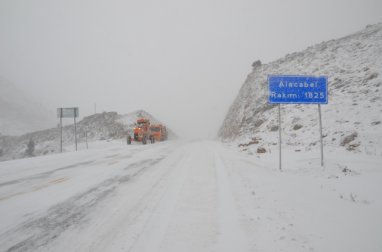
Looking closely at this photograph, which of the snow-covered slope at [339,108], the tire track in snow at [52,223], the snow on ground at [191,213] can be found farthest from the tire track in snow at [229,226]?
the snow-covered slope at [339,108]

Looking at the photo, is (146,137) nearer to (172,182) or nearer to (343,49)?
(172,182)

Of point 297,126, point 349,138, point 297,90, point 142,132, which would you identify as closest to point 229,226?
point 297,90

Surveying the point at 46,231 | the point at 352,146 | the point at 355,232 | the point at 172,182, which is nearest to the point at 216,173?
the point at 172,182

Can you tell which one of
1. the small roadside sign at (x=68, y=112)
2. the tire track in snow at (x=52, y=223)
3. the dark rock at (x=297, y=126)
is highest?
the small roadside sign at (x=68, y=112)

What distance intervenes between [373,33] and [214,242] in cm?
3851

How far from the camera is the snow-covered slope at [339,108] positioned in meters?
12.0

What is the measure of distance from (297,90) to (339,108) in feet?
29.4

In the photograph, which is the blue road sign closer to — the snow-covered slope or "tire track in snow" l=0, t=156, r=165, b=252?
the snow-covered slope

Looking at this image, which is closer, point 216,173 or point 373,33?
point 216,173

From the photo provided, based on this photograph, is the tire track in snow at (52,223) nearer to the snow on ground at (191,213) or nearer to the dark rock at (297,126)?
the snow on ground at (191,213)

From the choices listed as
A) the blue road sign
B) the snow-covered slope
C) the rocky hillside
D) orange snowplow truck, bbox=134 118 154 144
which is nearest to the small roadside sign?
orange snowplow truck, bbox=134 118 154 144

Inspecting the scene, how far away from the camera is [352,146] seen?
427 inches

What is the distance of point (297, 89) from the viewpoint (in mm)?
9484

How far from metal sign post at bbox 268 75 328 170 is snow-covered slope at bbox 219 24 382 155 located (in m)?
3.70
